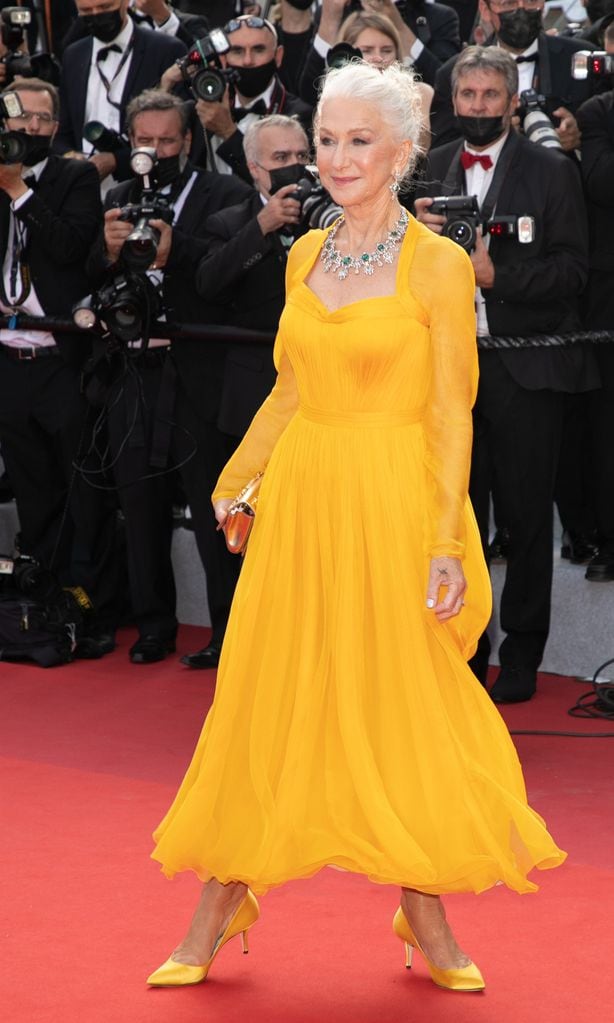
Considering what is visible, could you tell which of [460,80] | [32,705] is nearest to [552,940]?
[32,705]

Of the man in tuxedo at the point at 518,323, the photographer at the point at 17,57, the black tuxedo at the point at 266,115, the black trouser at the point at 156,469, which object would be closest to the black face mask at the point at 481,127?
the man in tuxedo at the point at 518,323

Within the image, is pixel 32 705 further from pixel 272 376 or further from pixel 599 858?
pixel 599 858

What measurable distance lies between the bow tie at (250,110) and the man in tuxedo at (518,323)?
1.35m

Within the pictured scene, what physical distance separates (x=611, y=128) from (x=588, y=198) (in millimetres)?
245

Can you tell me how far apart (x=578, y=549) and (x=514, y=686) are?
2.29 ft

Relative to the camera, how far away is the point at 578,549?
5.87 metres

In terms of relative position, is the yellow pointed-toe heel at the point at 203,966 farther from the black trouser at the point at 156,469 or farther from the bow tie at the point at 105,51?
the bow tie at the point at 105,51

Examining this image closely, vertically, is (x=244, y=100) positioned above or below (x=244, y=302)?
above

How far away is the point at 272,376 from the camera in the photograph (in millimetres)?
5742

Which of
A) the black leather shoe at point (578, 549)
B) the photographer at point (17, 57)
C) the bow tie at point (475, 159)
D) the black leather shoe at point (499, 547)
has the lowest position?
the black leather shoe at point (499, 547)

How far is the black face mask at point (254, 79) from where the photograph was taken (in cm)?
646

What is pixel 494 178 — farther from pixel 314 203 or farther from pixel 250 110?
pixel 250 110

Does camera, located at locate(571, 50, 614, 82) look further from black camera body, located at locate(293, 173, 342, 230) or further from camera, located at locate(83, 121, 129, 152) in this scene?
camera, located at locate(83, 121, 129, 152)

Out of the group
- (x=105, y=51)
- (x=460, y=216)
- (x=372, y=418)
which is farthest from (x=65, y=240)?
(x=372, y=418)
